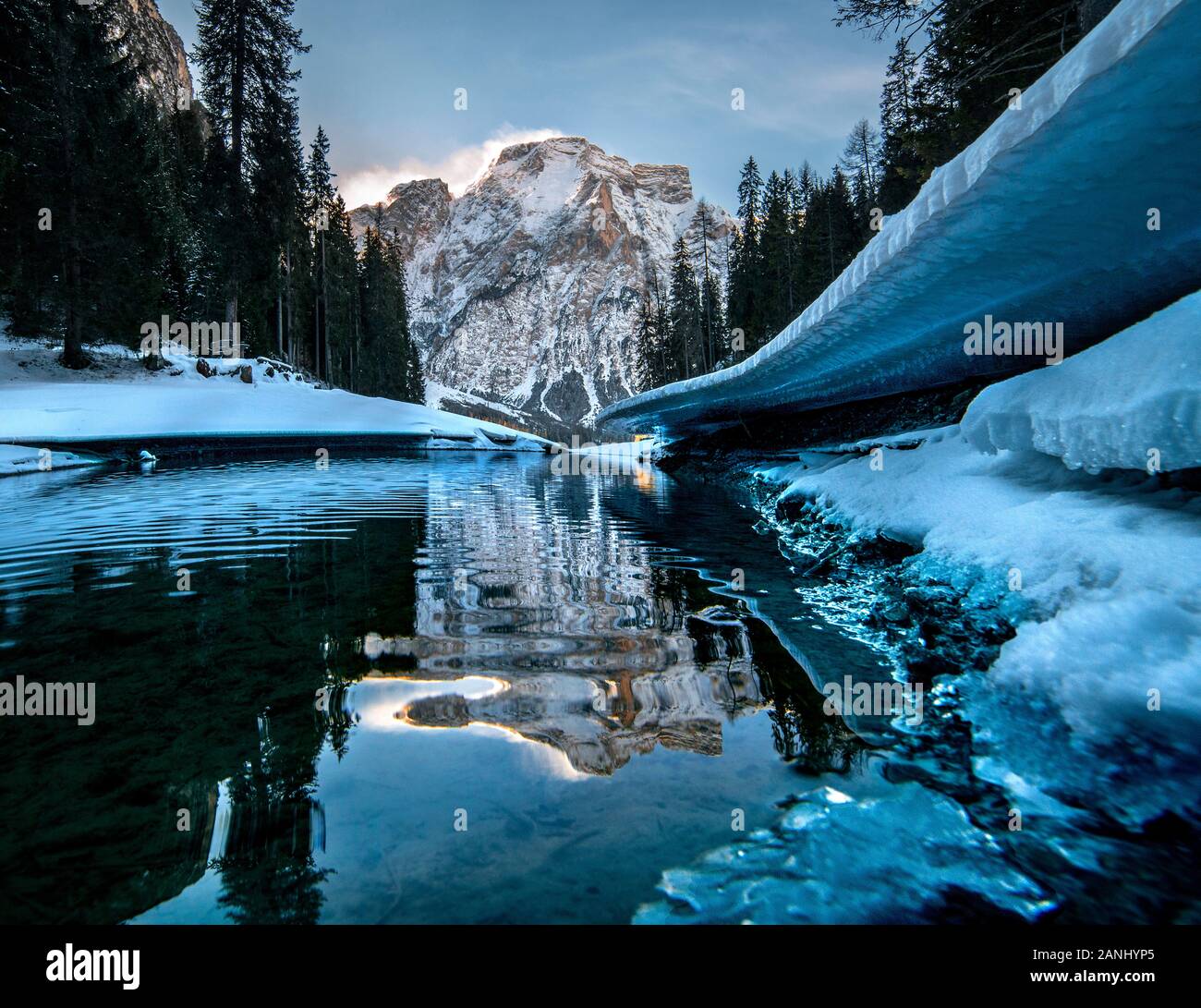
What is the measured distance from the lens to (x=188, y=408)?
19.1 m

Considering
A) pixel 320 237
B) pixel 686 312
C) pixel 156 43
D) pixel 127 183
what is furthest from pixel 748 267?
pixel 156 43

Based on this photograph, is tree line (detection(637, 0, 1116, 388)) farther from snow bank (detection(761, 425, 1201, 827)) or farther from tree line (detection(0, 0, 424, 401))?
tree line (detection(0, 0, 424, 401))

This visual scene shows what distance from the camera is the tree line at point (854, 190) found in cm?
939

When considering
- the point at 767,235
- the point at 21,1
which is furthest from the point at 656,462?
the point at 21,1

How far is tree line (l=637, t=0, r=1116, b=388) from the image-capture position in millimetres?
9391

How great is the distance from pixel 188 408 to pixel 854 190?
4302 centimetres

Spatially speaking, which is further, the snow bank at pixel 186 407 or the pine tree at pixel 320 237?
the pine tree at pixel 320 237

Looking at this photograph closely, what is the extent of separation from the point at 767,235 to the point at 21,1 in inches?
1499

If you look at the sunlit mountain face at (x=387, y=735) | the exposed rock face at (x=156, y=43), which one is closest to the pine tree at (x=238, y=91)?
the sunlit mountain face at (x=387, y=735)

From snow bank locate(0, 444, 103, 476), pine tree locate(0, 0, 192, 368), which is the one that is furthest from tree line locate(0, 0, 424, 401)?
snow bank locate(0, 444, 103, 476)

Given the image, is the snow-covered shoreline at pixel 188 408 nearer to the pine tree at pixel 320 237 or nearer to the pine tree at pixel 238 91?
the pine tree at pixel 238 91

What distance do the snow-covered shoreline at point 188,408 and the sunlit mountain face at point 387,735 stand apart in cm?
1245

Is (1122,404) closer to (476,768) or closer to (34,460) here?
(476,768)

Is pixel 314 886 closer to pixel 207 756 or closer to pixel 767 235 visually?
pixel 207 756
